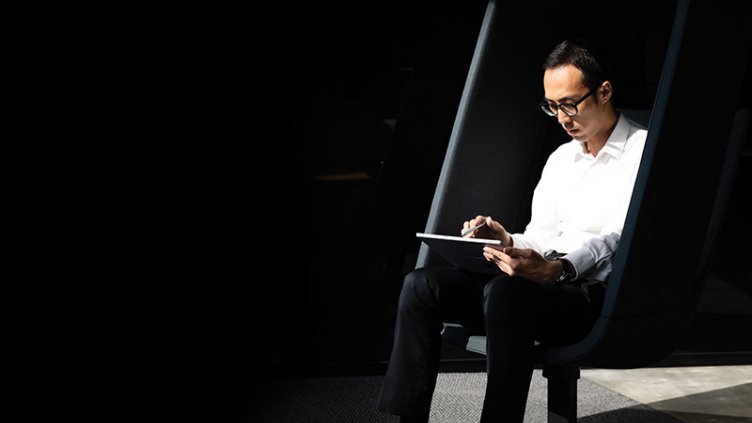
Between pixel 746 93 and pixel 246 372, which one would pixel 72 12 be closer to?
pixel 246 372

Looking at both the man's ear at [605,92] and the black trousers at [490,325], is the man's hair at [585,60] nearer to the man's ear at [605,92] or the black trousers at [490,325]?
the man's ear at [605,92]

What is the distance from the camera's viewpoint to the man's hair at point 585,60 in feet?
6.75

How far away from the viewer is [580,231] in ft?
6.86

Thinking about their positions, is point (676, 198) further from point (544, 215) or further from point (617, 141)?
point (544, 215)

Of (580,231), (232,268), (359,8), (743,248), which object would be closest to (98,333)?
(232,268)

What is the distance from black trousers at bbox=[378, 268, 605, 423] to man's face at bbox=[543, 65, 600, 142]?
0.38 meters

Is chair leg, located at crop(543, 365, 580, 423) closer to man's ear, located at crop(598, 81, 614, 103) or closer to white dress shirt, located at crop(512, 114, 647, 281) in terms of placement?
white dress shirt, located at crop(512, 114, 647, 281)

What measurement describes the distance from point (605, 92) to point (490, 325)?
63 centimetres

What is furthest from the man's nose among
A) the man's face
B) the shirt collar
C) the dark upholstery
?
the dark upholstery

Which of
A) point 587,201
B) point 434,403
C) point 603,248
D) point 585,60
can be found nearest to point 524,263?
point 603,248

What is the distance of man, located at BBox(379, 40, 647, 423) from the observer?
1.83m

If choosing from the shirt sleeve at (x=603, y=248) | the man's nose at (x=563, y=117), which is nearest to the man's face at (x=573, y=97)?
the man's nose at (x=563, y=117)

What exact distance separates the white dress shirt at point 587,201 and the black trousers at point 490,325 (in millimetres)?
91

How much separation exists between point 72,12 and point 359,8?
928 millimetres
